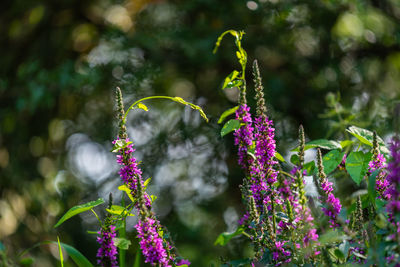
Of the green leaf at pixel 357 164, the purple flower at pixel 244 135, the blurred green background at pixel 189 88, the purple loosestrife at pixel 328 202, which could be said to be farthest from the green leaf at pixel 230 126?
the blurred green background at pixel 189 88

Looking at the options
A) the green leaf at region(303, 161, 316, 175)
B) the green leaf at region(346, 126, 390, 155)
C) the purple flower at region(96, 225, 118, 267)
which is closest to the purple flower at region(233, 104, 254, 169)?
the green leaf at region(303, 161, 316, 175)

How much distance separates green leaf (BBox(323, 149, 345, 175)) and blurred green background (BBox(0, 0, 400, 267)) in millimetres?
1834

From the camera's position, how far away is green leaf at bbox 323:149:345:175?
1.19 meters

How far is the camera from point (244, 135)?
110 centimetres

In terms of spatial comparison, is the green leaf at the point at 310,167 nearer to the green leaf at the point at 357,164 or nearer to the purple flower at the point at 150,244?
the green leaf at the point at 357,164

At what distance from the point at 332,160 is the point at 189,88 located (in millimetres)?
2694

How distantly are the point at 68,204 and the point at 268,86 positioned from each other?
190 centimetres

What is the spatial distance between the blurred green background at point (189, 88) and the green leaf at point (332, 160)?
6.02ft

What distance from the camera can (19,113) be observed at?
394 centimetres

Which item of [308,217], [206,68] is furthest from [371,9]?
[308,217]

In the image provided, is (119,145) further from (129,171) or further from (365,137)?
(365,137)

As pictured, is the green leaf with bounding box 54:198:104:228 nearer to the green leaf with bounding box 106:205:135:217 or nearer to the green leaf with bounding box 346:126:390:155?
the green leaf with bounding box 106:205:135:217

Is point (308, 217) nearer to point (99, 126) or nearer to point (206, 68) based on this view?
point (206, 68)

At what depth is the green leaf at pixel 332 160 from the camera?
119 centimetres
